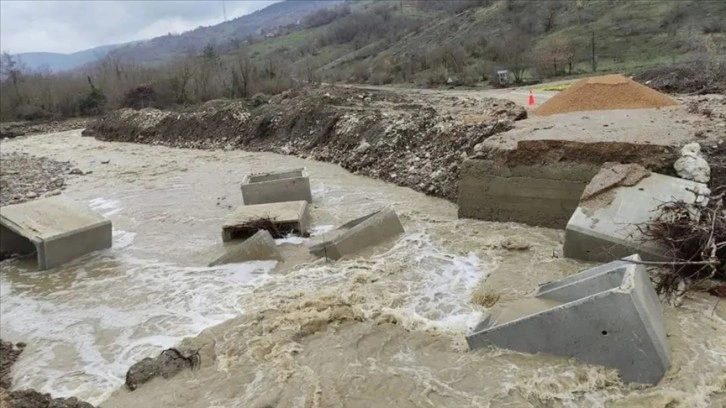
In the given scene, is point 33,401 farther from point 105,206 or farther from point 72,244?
point 105,206

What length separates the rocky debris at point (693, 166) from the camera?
25.7 ft

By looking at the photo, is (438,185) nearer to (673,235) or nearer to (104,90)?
(673,235)

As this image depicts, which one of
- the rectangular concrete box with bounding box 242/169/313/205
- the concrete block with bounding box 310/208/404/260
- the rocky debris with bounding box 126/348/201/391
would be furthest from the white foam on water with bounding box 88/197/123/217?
the rocky debris with bounding box 126/348/201/391

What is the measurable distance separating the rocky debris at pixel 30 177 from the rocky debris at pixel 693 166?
47.9ft

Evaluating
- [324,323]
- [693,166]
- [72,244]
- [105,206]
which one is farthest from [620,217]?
[105,206]

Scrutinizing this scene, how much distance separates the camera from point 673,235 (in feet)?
21.3

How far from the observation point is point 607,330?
4.75 meters

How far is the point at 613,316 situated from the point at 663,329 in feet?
2.97

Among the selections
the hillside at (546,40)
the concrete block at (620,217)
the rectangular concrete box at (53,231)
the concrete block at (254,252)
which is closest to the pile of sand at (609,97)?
the concrete block at (620,217)

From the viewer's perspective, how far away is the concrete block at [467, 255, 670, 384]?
4.67 m

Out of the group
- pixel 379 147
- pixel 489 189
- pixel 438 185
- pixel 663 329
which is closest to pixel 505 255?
pixel 489 189

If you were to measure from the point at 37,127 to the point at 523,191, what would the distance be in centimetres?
3301

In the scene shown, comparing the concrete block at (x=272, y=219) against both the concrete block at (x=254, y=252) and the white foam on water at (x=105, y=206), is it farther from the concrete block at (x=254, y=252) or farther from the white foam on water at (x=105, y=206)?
the white foam on water at (x=105, y=206)

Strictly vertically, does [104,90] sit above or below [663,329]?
above
